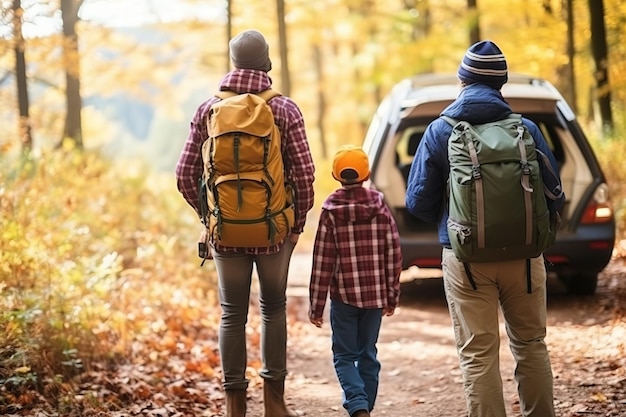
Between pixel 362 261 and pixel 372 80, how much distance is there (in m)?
17.1

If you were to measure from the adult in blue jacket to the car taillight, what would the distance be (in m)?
3.04

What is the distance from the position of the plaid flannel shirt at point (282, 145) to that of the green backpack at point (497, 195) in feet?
2.92

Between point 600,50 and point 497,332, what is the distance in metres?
10.4

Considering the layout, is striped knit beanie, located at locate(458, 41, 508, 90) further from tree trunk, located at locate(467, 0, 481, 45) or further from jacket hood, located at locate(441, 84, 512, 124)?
tree trunk, located at locate(467, 0, 481, 45)

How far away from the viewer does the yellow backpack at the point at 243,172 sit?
389cm

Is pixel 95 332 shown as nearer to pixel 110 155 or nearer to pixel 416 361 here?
pixel 416 361

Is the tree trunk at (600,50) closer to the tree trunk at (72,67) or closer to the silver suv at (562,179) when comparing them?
the silver suv at (562,179)

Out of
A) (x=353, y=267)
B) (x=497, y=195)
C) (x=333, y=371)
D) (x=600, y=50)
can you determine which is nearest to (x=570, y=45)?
(x=600, y=50)

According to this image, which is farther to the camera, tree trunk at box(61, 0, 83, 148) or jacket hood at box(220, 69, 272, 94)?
tree trunk at box(61, 0, 83, 148)

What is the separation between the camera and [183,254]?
28.6ft

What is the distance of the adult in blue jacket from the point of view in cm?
361

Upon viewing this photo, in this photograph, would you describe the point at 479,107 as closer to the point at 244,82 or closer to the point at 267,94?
the point at 267,94

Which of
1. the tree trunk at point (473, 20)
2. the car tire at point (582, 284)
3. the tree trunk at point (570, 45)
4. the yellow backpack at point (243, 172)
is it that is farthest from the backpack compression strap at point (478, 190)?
the tree trunk at point (570, 45)

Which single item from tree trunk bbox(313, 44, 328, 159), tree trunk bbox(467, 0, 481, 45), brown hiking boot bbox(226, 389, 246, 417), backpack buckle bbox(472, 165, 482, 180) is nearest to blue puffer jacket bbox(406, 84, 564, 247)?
backpack buckle bbox(472, 165, 482, 180)
